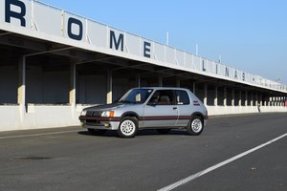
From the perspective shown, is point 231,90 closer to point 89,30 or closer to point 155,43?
point 155,43

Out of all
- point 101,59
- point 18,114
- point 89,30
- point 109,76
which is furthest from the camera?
point 109,76

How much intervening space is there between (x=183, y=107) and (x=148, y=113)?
1735mm

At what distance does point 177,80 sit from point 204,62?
275cm

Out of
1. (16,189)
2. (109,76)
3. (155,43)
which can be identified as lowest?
(16,189)

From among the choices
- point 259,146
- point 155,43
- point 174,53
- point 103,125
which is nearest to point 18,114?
point 103,125

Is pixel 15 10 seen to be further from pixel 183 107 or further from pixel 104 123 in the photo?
pixel 183 107

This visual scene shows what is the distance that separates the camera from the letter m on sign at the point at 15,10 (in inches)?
813

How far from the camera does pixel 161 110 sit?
19.5 m

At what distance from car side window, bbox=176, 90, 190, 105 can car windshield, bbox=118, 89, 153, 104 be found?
4.02 feet

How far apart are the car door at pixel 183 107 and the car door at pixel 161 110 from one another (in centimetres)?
19

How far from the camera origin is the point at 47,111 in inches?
974

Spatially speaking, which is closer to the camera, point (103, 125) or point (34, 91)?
point (103, 125)

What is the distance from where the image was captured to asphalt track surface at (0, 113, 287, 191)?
9156mm

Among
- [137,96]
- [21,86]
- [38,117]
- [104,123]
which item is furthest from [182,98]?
[21,86]
